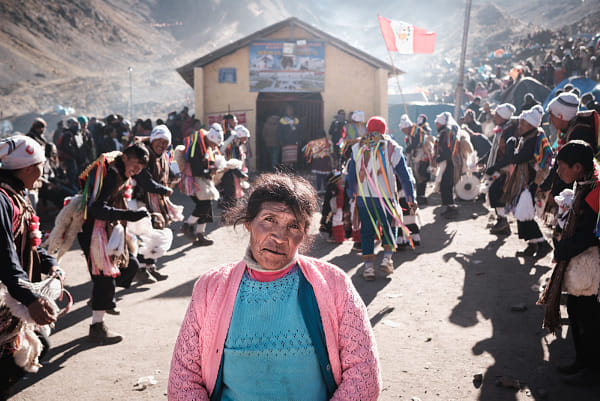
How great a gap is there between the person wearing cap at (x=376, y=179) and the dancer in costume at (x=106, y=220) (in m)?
2.72

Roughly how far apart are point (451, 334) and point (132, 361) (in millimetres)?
2915

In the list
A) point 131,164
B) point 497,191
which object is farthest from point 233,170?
point 131,164

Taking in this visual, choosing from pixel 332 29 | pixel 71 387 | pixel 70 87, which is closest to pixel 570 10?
pixel 332 29

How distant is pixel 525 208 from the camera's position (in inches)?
264

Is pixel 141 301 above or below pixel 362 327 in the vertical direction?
below

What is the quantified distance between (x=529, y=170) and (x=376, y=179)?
2359 millimetres

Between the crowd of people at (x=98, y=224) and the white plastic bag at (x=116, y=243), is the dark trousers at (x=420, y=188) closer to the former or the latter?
the crowd of people at (x=98, y=224)

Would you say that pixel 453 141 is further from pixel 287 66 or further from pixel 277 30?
pixel 277 30

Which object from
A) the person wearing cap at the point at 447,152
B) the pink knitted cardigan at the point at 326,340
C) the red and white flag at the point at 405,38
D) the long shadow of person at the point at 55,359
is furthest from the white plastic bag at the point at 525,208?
the red and white flag at the point at 405,38

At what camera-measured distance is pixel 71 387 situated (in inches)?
152

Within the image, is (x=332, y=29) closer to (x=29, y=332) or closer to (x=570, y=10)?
(x=570, y=10)

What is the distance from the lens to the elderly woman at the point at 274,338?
1.99m

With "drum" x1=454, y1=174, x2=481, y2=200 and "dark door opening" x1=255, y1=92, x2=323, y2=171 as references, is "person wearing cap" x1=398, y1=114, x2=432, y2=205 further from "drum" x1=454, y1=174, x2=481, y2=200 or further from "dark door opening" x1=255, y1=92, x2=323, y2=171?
"dark door opening" x1=255, y1=92, x2=323, y2=171

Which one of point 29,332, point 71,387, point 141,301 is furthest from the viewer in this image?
point 141,301
